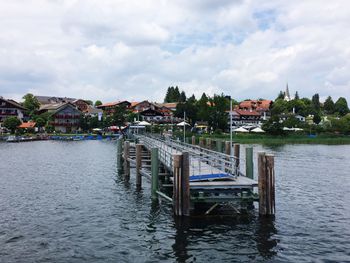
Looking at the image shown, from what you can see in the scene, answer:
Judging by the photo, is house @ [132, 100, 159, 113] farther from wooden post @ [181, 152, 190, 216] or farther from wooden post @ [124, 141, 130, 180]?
wooden post @ [181, 152, 190, 216]

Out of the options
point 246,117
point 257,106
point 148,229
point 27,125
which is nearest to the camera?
point 148,229

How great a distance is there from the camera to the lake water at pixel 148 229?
53.7 feet

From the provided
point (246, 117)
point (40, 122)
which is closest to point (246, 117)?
point (246, 117)

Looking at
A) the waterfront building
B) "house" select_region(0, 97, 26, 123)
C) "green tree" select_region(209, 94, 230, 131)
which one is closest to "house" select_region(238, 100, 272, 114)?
the waterfront building

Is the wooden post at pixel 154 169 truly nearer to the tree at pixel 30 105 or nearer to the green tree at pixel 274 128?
the green tree at pixel 274 128

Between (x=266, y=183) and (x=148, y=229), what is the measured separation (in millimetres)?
6595

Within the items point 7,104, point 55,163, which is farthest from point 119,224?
point 7,104

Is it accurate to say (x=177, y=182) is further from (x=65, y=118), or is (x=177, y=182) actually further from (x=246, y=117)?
(x=246, y=117)

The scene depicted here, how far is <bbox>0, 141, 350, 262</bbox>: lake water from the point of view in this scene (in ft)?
53.7

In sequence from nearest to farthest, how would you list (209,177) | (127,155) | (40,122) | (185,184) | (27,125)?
(185,184), (209,177), (127,155), (27,125), (40,122)

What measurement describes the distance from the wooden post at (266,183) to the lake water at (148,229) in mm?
778

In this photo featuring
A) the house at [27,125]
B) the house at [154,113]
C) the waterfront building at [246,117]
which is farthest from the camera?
the waterfront building at [246,117]

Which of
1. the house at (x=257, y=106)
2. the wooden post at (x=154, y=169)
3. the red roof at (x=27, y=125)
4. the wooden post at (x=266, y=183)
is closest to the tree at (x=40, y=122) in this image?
the red roof at (x=27, y=125)

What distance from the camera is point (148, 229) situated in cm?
1984
